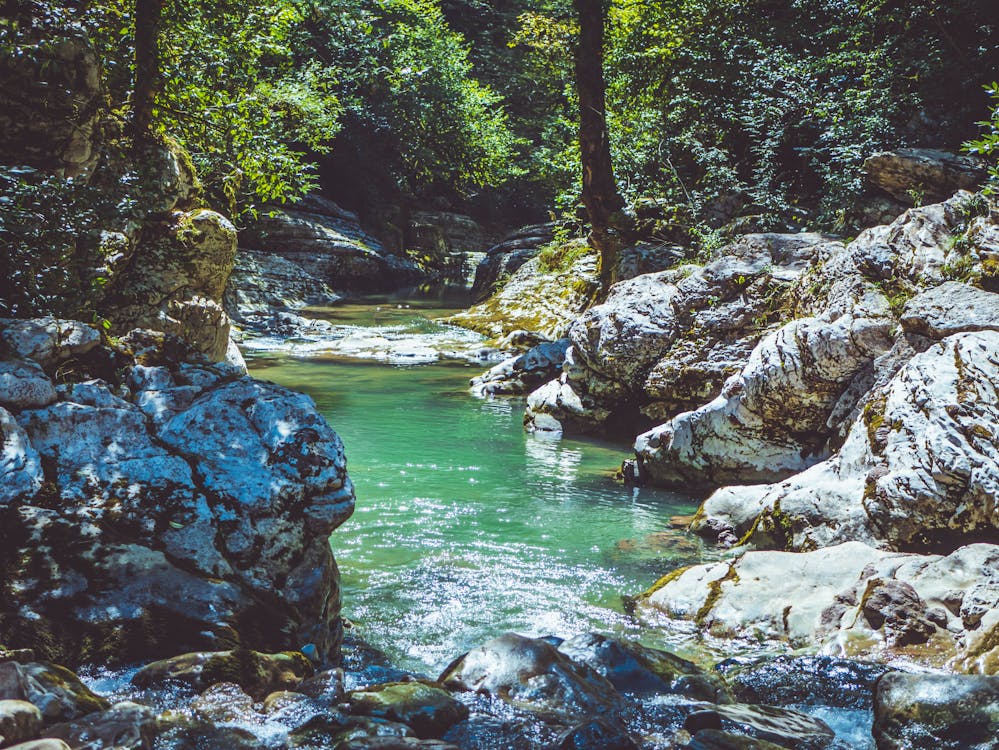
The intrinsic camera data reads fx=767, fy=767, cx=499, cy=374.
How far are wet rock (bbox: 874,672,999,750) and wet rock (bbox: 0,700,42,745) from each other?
369 cm

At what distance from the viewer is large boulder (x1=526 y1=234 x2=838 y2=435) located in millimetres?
10648

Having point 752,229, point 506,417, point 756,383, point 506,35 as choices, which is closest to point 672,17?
point 752,229

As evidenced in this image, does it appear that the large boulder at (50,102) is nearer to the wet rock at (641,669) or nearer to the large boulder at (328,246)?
the wet rock at (641,669)

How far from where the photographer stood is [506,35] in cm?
4238

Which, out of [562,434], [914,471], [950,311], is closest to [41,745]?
[914,471]

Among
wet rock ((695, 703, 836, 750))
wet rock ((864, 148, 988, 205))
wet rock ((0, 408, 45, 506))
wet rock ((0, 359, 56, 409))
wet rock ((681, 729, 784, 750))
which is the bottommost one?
wet rock ((695, 703, 836, 750))

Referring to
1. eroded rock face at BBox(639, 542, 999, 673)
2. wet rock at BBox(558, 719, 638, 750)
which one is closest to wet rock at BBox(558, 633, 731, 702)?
wet rock at BBox(558, 719, 638, 750)

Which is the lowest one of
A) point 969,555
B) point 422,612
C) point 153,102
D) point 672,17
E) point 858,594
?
point 422,612

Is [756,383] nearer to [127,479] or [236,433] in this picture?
[236,433]

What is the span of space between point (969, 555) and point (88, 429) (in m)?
5.66

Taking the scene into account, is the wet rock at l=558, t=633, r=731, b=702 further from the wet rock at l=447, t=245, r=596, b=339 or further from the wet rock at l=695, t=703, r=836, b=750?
the wet rock at l=447, t=245, r=596, b=339

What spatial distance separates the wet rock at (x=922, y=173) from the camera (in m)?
10.9

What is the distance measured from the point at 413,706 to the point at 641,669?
1501 millimetres

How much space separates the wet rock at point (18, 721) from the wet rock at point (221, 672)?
0.75 metres
